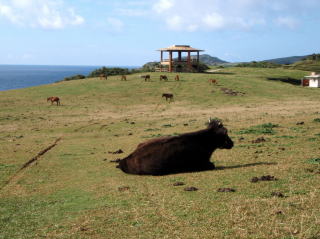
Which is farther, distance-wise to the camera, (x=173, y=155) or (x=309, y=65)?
(x=309, y=65)

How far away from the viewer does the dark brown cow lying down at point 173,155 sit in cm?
1298

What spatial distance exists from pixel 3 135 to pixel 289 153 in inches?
784

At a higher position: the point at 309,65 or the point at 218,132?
the point at 309,65

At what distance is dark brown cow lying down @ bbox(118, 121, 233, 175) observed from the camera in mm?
12977

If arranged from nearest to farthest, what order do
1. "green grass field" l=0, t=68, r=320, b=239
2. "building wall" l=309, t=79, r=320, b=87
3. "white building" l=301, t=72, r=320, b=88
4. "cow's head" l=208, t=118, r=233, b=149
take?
"green grass field" l=0, t=68, r=320, b=239 < "cow's head" l=208, t=118, r=233, b=149 < "white building" l=301, t=72, r=320, b=88 < "building wall" l=309, t=79, r=320, b=87

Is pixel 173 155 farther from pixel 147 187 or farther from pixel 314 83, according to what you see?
pixel 314 83

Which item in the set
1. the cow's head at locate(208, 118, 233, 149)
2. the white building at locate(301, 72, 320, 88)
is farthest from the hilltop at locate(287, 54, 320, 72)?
the cow's head at locate(208, 118, 233, 149)

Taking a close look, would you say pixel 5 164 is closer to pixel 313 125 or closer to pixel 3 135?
pixel 3 135

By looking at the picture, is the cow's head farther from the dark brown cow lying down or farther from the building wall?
the building wall

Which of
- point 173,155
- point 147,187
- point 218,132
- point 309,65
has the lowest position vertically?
point 147,187

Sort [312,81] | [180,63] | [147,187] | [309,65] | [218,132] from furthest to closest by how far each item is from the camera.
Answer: [309,65] → [180,63] → [312,81] → [218,132] → [147,187]

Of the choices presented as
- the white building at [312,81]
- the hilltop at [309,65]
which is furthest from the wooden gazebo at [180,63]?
the hilltop at [309,65]

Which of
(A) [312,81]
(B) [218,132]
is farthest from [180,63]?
(B) [218,132]

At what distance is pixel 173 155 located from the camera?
42.5 feet
